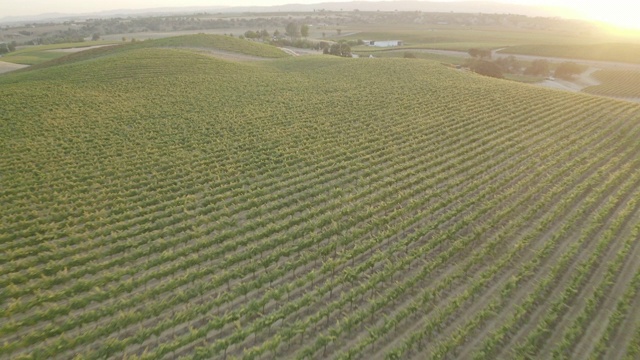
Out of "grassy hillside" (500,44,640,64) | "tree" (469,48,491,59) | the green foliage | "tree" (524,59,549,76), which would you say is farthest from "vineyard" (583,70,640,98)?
"tree" (469,48,491,59)

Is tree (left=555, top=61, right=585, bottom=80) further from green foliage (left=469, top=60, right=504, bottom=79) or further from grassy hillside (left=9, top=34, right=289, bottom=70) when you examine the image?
grassy hillside (left=9, top=34, right=289, bottom=70)

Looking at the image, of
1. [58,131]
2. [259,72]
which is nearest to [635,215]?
[58,131]

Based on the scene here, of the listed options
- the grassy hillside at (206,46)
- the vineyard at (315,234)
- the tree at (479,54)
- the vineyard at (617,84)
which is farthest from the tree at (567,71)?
the grassy hillside at (206,46)

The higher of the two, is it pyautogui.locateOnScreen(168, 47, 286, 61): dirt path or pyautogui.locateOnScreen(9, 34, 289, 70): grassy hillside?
pyautogui.locateOnScreen(9, 34, 289, 70): grassy hillside

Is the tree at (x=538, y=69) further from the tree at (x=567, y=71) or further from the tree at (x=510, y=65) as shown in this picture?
the tree at (x=510, y=65)

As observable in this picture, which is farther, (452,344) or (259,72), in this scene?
→ (259,72)

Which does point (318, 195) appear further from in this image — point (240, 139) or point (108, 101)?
point (108, 101)

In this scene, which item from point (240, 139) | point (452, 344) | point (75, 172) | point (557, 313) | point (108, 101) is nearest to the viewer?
point (452, 344)
